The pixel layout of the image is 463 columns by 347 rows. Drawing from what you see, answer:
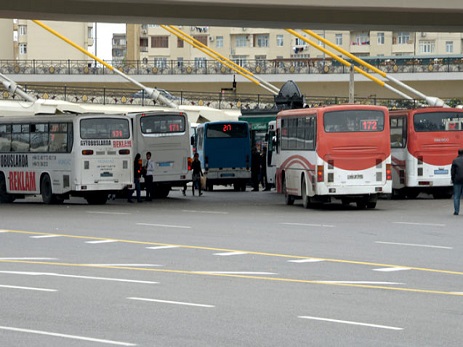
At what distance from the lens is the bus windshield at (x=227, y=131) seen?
2158 inches

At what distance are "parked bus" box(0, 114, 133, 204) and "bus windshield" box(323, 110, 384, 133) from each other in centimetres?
752

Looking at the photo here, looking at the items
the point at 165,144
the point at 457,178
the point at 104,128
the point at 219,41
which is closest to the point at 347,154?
the point at 457,178

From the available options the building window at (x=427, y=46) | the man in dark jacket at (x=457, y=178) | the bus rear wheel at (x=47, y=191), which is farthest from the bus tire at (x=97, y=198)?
the building window at (x=427, y=46)

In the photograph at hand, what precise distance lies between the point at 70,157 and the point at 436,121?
11.9 m

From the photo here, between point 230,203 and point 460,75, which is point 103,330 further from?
point 460,75

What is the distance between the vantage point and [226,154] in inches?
2136

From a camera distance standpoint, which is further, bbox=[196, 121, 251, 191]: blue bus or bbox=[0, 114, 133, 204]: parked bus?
bbox=[196, 121, 251, 191]: blue bus

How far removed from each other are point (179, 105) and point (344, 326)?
66.1 meters

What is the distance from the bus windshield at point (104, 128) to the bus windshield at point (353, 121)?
24.7 feet

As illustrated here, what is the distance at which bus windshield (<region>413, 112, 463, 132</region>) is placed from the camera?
1607 inches

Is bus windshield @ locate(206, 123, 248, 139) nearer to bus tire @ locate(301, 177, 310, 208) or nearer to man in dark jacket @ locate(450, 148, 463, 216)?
bus tire @ locate(301, 177, 310, 208)

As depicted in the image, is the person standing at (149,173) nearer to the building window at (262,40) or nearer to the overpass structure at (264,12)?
the overpass structure at (264,12)

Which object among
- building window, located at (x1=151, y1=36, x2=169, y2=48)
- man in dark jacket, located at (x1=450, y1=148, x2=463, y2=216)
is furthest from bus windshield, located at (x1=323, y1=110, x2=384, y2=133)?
building window, located at (x1=151, y1=36, x2=169, y2=48)

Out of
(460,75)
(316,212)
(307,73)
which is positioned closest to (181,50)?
(307,73)
